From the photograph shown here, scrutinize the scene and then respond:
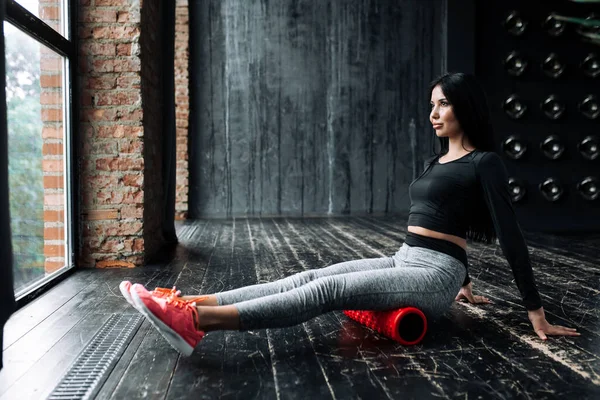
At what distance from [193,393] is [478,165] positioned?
48.1 inches

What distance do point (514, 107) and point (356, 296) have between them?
460cm

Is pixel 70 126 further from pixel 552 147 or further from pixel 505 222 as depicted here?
pixel 552 147

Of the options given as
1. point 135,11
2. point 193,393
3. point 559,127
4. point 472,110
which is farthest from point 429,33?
point 193,393

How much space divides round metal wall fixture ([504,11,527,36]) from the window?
447 centimetres

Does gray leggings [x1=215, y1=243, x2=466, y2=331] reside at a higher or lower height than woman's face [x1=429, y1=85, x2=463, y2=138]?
lower

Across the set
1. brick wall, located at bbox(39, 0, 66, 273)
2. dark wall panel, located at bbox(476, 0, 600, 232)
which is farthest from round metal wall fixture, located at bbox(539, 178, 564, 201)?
brick wall, located at bbox(39, 0, 66, 273)

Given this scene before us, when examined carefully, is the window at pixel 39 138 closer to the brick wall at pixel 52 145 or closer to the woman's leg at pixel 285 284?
the brick wall at pixel 52 145

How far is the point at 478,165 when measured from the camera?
1875mm

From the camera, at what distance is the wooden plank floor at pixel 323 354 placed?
4.93 feet

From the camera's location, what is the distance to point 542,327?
1927 millimetres

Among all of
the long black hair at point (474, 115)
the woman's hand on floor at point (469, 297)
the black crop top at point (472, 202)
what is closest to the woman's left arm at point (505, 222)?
the black crop top at point (472, 202)

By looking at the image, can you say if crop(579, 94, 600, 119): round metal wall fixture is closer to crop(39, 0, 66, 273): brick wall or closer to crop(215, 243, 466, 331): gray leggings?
crop(215, 243, 466, 331): gray leggings

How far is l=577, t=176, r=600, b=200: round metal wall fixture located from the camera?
5676 millimetres

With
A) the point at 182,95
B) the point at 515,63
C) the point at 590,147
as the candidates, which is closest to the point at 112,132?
the point at 182,95
